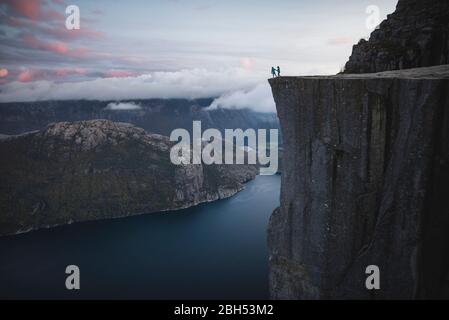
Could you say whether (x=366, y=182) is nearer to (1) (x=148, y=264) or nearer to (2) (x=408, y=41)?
(2) (x=408, y=41)

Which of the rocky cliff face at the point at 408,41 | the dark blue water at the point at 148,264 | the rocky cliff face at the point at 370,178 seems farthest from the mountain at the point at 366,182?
the dark blue water at the point at 148,264

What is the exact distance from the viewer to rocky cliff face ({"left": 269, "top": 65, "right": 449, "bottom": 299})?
37.2 m

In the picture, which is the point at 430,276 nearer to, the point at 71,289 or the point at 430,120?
the point at 430,120

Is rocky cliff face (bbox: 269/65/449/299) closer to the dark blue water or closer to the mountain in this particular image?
the mountain

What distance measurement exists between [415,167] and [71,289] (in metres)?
125

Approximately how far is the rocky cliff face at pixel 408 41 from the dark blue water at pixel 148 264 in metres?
68.3

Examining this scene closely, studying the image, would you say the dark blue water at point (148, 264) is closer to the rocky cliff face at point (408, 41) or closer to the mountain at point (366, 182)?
the mountain at point (366, 182)

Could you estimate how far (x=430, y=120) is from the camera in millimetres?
36188

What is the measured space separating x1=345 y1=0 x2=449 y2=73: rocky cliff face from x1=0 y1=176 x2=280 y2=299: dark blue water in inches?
2688

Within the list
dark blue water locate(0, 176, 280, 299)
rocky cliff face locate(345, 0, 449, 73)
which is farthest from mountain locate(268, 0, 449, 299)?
dark blue water locate(0, 176, 280, 299)

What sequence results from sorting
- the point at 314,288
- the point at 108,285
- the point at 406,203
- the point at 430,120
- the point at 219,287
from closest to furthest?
the point at 430,120, the point at 406,203, the point at 314,288, the point at 219,287, the point at 108,285

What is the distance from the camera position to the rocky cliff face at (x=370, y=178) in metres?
37.2

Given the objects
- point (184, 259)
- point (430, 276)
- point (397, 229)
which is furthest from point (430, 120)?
point (184, 259)

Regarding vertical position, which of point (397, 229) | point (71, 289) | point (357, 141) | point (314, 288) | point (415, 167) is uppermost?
point (357, 141)
